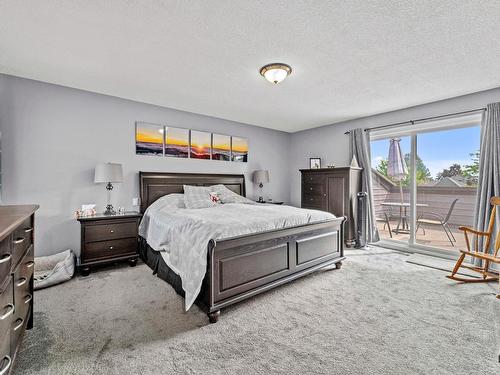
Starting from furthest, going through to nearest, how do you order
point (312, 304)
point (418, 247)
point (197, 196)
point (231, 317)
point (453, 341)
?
point (418, 247) → point (197, 196) → point (312, 304) → point (231, 317) → point (453, 341)

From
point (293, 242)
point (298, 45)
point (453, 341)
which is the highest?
point (298, 45)

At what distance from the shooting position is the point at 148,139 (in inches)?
164

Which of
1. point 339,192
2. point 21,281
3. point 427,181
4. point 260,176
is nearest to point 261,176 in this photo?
point 260,176

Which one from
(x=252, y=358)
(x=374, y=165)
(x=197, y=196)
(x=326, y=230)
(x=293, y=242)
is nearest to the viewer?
(x=252, y=358)

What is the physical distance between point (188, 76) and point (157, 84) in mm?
547

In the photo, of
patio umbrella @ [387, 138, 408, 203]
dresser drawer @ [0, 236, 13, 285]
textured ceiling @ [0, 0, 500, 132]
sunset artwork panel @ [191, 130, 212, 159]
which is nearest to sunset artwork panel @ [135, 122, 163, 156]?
textured ceiling @ [0, 0, 500, 132]

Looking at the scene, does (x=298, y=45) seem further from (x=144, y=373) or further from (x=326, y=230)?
(x=144, y=373)

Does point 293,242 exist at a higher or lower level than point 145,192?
lower

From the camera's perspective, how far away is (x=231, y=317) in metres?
2.24

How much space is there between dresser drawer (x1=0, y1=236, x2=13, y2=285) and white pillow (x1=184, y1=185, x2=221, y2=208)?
2538 millimetres

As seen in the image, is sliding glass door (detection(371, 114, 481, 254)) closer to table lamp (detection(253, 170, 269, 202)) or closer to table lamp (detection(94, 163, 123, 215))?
table lamp (detection(253, 170, 269, 202))

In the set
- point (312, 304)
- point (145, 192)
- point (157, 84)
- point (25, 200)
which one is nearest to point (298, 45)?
point (157, 84)

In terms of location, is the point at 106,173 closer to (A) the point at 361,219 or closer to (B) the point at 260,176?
(B) the point at 260,176

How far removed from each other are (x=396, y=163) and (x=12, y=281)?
545cm
